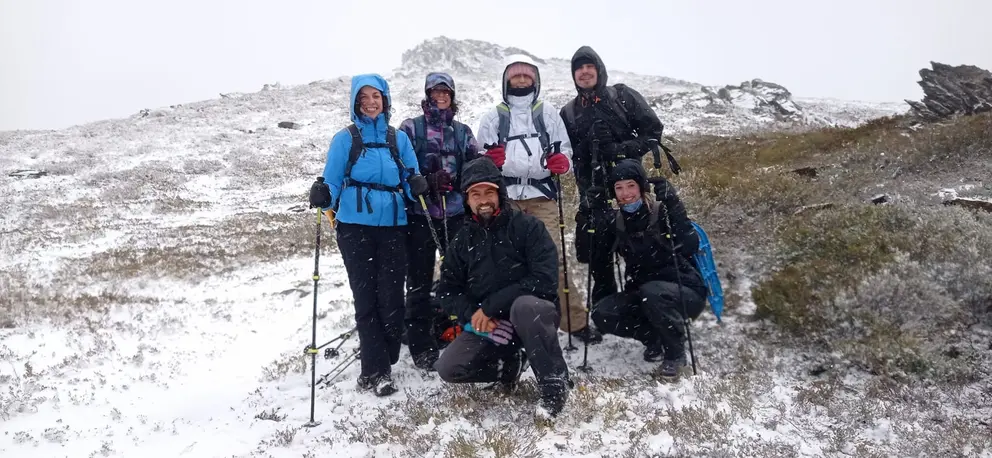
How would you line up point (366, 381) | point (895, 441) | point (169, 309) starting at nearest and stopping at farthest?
point (895, 441)
point (366, 381)
point (169, 309)

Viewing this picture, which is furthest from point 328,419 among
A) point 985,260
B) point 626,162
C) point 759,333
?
point 985,260

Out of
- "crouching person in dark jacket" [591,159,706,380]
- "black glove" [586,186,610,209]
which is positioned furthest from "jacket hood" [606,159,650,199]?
"black glove" [586,186,610,209]

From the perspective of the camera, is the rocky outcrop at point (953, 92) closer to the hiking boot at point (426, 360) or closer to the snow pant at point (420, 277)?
the snow pant at point (420, 277)

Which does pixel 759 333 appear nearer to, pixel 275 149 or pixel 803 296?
pixel 803 296

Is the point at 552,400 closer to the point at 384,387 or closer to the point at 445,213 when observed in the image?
the point at 384,387

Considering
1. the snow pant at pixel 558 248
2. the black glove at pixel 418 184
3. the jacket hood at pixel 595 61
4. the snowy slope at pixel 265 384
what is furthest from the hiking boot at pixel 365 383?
the jacket hood at pixel 595 61

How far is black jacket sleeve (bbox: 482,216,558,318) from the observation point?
475 centimetres

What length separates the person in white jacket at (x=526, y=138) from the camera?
18.7ft

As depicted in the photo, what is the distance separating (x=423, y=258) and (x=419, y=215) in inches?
18.6

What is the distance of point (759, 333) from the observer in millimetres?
6066

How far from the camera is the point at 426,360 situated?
6.04 metres

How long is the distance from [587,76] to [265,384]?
488 cm

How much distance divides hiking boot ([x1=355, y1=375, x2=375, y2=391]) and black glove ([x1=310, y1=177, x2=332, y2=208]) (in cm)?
180

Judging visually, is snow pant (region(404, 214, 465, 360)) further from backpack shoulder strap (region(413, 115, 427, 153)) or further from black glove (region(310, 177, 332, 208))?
black glove (region(310, 177, 332, 208))
